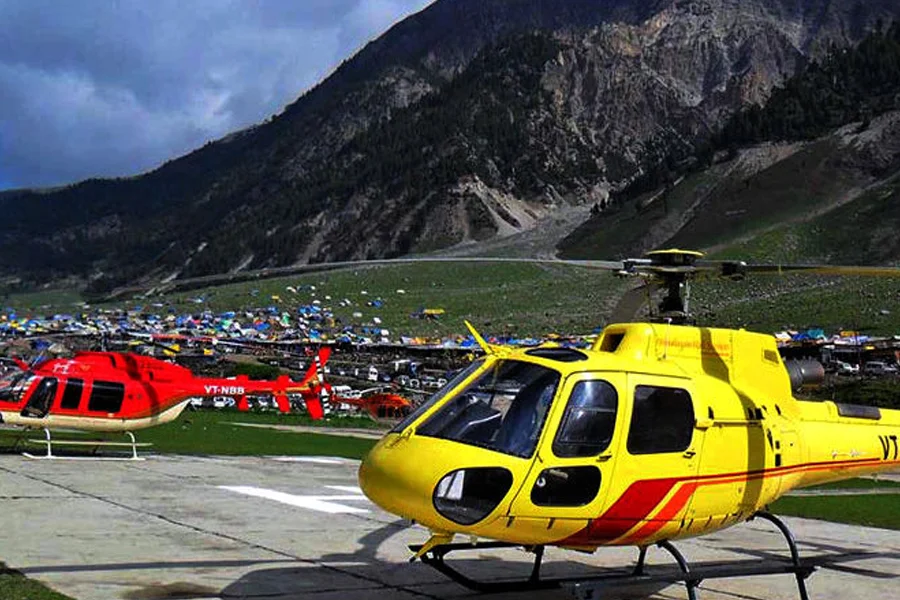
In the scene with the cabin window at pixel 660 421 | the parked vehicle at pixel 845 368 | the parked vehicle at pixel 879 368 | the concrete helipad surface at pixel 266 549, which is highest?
the parked vehicle at pixel 879 368

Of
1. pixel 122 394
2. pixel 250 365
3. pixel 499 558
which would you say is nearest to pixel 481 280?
pixel 250 365

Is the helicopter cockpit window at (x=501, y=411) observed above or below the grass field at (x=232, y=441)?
above

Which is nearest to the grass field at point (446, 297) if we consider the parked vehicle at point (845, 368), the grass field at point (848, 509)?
the parked vehicle at point (845, 368)

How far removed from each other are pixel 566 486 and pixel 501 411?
29.6 inches

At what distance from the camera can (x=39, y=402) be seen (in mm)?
20625

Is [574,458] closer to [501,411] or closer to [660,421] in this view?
[501,411]

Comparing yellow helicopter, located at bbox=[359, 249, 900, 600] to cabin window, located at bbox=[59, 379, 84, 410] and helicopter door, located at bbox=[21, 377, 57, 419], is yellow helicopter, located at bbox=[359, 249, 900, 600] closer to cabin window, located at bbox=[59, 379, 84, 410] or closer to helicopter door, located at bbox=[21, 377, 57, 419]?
cabin window, located at bbox=[59, 379, 84, 410]

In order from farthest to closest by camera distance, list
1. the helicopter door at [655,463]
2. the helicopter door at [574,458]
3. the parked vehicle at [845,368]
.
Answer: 1. the parked vehicle at [845,368]
2. the helicopter door at [655,463]
3. the helicopter door at [574,458]

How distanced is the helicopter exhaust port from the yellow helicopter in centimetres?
34

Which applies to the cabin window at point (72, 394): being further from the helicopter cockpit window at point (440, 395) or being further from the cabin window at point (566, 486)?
the cabin window at point (566, 486)

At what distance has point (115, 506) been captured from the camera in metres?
13.3

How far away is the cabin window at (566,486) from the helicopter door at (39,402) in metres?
15.8

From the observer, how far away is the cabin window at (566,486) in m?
7.52

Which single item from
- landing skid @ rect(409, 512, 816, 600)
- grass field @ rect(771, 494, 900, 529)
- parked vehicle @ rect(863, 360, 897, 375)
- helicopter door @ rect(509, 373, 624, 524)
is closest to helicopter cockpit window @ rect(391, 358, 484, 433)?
helicopter door @ rect(509, 373, 624, 524)
